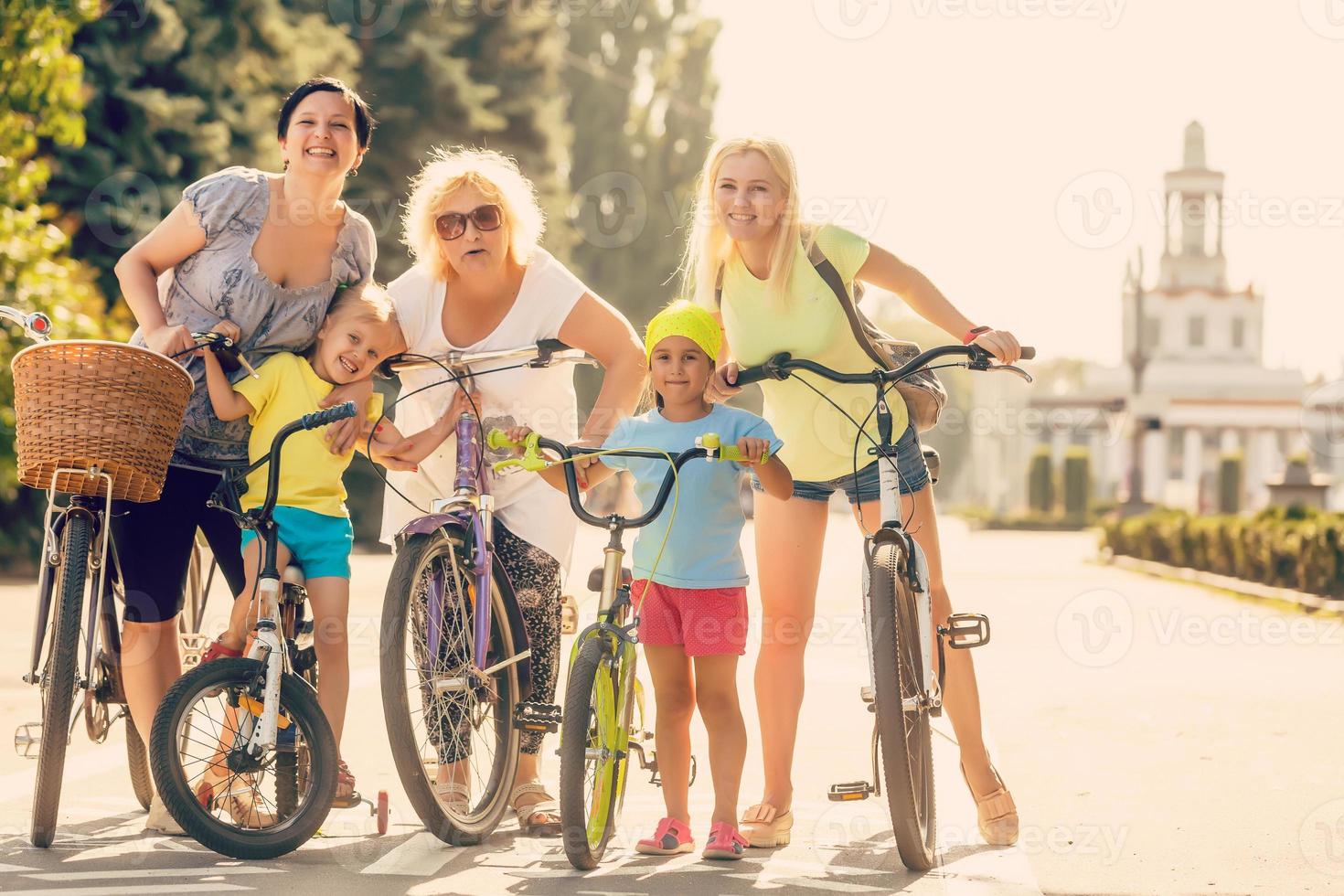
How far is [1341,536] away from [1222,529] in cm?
625

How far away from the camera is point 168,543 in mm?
5285

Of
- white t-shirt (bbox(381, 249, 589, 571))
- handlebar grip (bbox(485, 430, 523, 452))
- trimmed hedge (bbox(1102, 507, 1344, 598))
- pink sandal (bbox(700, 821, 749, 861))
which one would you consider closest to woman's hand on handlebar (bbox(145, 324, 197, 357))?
white t-shirt (bbox(381, 249, 589, 571))

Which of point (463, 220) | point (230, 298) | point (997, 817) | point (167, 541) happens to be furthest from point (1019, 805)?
point (230, 298)

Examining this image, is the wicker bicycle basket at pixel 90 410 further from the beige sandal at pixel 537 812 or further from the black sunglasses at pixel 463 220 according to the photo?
the beige sandal at pixel 537 812

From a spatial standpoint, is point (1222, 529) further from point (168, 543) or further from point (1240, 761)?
point (168, 543)

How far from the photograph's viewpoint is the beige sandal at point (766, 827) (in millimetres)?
5262

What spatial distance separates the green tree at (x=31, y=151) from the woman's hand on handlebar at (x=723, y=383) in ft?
28.7

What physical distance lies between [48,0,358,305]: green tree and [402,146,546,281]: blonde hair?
46.5ft

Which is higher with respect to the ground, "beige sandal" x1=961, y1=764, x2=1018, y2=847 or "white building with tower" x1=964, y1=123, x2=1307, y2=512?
"white building with tower" x1=964, y1=123, x2=1307, y2=512

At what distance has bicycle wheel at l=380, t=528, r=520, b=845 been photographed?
192 inches

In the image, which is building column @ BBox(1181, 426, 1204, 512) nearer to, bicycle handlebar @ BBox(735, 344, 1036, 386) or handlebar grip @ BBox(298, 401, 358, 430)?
bicycle handlebar @ BBox(735, 344, 1036, 386)

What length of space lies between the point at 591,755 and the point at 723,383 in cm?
109

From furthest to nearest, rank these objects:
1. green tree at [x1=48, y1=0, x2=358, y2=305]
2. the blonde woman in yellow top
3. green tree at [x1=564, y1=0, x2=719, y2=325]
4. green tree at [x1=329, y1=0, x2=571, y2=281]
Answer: green tree at [x1=564, y1=0, x2=719, y2=325]
green tree at [x1=329, y1=0, x2=571, y2=281]
green tree at [x1=48, y1=0, x2=358, y2=305]
the blonde woman in yellow top

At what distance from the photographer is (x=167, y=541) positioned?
5.29 m
